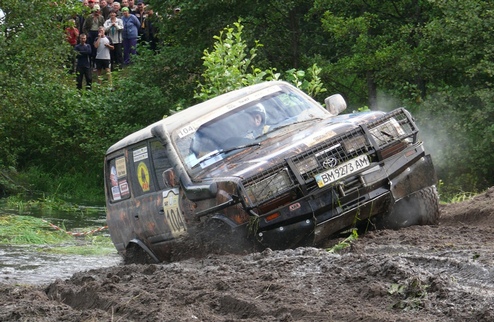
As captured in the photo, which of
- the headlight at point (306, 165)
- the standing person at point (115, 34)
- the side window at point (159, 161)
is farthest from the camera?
the standing person at point (115, 34)

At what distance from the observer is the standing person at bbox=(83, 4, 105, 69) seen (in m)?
28.5

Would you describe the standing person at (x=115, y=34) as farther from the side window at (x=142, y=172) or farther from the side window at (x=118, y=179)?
the side window at (x=142, y=172)

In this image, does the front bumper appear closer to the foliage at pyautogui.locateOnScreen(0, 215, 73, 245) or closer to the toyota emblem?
the toyota emblem

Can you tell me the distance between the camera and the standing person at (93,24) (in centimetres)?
2847

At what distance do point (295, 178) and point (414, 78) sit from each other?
17275mm

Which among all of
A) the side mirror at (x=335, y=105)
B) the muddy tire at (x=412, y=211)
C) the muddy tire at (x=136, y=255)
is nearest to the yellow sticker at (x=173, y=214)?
the muddy tire at (x=136, y=255)

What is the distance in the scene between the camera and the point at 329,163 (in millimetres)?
8766

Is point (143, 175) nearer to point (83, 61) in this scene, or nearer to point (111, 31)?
point (111, 31)

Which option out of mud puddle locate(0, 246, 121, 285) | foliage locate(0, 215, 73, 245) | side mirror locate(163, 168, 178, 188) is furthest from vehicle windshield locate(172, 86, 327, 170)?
foliage locate(0, 215, 73, 245)

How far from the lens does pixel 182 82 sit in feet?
91.8

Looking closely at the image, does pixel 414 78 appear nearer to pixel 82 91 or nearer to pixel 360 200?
pixel 82 91

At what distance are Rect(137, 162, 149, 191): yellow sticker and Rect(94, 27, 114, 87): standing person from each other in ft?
61.1

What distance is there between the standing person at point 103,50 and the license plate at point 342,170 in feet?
67.0

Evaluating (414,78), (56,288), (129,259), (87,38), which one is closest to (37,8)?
(87,38)
